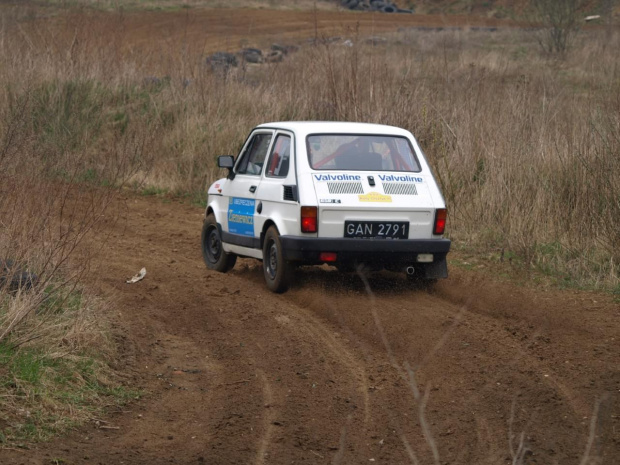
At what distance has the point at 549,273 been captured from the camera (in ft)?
35.6

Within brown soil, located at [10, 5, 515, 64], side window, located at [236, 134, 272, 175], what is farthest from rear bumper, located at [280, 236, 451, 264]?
brown soil, located at [10, 5, 515, 64]

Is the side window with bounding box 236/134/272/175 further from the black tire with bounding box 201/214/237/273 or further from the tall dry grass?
the tall dry grass

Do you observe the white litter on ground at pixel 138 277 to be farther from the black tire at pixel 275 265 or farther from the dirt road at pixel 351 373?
the black tire at pixel 275 265

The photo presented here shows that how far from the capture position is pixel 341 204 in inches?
362

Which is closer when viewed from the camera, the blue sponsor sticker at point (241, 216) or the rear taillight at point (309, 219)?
the rear taillight at point (309, 219)

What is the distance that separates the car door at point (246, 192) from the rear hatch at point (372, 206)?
3.54ft

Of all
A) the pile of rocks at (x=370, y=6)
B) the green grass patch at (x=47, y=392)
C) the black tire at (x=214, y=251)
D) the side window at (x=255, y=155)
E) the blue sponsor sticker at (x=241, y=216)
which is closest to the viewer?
the green grass patch at (x=47, y=392)

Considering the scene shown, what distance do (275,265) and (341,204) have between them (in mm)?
1003

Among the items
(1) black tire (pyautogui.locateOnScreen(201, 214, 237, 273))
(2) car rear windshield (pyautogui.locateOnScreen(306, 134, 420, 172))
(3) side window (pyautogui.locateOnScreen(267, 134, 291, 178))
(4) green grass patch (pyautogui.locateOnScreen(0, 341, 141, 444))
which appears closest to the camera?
(4) green grass patch (pyautogui.locateOnScreen(0, 341, 141, 444))

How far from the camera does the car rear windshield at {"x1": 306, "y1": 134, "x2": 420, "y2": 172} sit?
9.66 meters

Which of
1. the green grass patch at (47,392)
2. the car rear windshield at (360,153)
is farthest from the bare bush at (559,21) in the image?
the green grass patch at (47,392)

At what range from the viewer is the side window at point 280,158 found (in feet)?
32.2

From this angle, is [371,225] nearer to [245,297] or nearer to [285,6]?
[245,297]

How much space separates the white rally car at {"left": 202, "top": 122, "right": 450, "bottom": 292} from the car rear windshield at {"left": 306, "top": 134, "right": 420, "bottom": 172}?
0.03 ft
